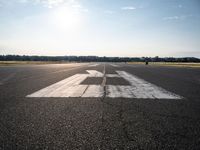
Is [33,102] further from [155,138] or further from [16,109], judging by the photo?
[155,138]

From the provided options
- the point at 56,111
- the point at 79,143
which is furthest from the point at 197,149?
the point at 56,111

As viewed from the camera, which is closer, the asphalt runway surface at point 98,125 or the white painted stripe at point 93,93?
the asphalt runway surface at point 98,125

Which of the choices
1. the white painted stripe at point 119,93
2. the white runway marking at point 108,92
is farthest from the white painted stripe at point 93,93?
the white painted stripe at point 119,93

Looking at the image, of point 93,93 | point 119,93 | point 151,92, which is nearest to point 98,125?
point 93,93

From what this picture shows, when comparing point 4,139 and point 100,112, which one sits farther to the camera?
point 100,112

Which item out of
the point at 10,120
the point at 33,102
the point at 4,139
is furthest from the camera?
the point at 33,102

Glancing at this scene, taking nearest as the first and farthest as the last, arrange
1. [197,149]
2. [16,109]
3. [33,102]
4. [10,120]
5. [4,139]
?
[197,149]
[4,139]
[10,120]
[16,109]
[33,102]

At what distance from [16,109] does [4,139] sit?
1.89m

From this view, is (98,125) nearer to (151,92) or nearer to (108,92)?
(108,92)

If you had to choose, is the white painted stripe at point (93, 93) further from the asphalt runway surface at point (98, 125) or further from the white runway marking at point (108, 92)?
the asphalt runway surface at point (98, 125)

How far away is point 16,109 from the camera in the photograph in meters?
4.80

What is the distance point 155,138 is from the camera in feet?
10.2

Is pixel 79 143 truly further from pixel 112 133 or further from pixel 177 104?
pixel 177 104

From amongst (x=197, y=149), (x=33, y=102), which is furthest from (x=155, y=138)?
(x=33, y=102)
